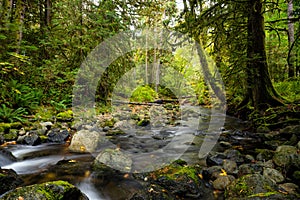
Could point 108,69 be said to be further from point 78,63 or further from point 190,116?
point 190,116

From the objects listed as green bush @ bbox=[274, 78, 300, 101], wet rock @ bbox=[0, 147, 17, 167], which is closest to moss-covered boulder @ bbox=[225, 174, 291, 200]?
wet rock @ bbox=[0, 147, 17, 167]

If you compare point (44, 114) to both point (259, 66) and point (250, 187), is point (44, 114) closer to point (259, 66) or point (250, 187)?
point (250, 187)

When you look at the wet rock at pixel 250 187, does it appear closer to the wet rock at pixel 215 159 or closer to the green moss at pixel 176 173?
the green moss at pixel 176 173

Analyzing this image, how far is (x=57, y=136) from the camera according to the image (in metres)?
6.45

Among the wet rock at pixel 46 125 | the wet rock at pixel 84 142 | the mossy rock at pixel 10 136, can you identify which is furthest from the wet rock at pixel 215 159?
the mossy rock at pixel 10 136

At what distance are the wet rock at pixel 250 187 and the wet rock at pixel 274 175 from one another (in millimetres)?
470

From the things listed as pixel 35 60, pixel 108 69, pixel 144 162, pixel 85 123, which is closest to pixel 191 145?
pixel 144 162

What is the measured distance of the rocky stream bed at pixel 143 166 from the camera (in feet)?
9.55

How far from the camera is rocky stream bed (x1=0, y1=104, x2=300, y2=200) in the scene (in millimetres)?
2910

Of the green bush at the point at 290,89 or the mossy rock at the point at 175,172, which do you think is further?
the green bush at the point at 290,89

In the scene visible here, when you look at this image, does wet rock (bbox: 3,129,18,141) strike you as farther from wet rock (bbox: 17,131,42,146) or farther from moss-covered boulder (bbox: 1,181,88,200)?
moss-covered boulder (bbox: 1,181,88,200)

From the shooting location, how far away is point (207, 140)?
22.0 ft

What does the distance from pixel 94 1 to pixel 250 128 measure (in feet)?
28.5

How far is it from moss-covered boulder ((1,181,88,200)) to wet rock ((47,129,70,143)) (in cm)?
394
